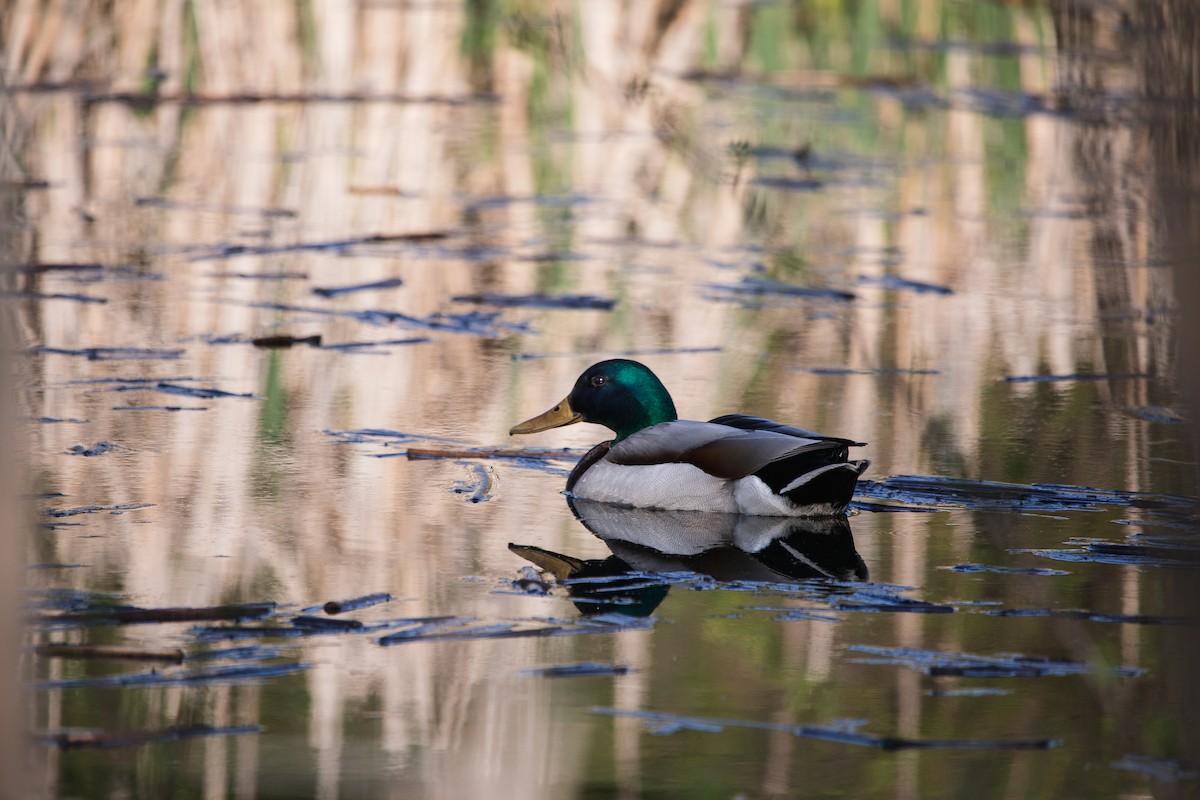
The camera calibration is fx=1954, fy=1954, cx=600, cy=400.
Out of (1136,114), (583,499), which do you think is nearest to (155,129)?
(583,499)

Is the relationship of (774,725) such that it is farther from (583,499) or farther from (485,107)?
(485,107)

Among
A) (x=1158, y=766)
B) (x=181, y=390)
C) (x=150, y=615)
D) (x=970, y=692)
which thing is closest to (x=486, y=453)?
(x=181, y=390)

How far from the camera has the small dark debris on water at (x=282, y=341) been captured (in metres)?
7.42

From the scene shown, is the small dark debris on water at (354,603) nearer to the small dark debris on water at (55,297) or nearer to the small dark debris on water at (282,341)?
the small dark debris on water at (282,341)

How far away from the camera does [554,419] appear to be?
20.0 feet

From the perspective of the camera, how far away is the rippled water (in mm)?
3537

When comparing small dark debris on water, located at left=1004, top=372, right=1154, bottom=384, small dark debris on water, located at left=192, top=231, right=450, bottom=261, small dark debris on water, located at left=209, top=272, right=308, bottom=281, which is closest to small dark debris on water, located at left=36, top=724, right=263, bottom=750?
small dark debris on water, located at left=1004, top=372, right=1154, bottom=384

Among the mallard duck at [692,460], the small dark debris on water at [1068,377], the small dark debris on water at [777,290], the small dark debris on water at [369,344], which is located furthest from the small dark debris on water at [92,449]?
the small dark debris on water at [777,290]

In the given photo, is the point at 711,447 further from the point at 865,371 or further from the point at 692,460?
the point at 865,371

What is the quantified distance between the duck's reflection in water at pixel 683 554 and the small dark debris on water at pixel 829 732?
73 cm

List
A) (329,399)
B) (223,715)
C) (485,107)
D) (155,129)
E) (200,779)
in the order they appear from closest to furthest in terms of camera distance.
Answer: (200,779), (223,715), (329,399), (155,129), (485,107)

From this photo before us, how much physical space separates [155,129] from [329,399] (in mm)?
7074

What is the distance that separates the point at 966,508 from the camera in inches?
215

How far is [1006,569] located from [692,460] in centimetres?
112
